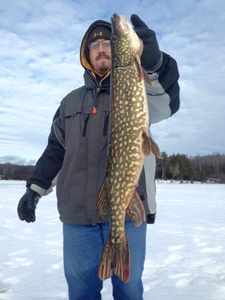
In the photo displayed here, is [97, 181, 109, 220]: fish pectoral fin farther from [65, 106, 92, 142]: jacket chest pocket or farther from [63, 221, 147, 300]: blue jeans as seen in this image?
[65, 106, 92, 142]: jacket chest pocket

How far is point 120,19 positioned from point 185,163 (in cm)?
6527

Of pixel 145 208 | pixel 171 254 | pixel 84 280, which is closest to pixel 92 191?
pixel 145 208

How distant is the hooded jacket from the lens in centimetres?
293

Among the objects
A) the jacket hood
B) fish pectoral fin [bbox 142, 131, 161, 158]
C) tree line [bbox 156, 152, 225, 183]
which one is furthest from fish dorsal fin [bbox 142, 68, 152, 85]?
tree line [bbox 156, 152, 225, 183]

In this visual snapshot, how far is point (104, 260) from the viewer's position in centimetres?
260

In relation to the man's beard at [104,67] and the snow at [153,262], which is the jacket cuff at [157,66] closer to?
the man's beard at [104,67]

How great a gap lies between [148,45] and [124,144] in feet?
2.31

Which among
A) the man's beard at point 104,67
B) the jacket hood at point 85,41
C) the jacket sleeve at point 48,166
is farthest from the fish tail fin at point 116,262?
the jacket hood at point 85,41

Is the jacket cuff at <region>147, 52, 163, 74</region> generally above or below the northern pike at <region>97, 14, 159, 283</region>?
above

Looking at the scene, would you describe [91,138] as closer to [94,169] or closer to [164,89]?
[94,169]

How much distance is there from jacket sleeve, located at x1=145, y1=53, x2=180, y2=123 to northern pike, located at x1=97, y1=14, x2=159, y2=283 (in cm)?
24

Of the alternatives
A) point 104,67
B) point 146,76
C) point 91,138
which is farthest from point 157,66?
point 91,138

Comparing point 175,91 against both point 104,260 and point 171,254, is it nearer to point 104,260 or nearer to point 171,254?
point 104,260

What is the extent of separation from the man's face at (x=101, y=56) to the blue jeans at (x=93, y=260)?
4.08 ft
